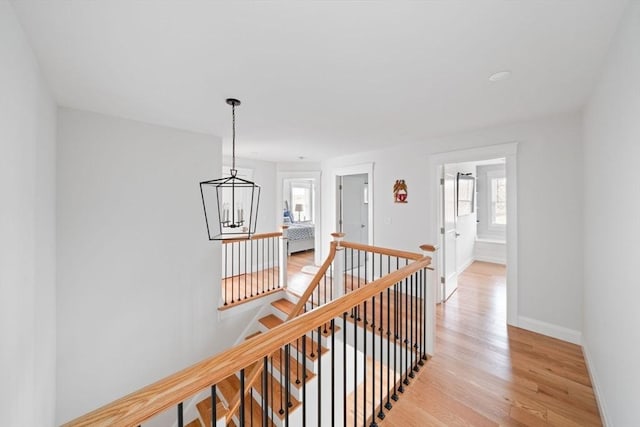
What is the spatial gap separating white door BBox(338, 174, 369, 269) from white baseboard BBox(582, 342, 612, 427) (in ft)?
11.2

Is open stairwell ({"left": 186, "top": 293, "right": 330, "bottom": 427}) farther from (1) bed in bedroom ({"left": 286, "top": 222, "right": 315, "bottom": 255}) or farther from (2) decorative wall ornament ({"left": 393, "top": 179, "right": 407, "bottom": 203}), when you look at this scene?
(1) bed in bedroom ({"left": 286, "top": 222, "right": 315, "bottom": 255})

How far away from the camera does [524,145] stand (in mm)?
2900

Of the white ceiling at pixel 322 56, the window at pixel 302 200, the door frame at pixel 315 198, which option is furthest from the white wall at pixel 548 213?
the window at pixel 302 200

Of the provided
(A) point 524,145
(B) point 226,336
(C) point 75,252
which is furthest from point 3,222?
(A) point 524,145

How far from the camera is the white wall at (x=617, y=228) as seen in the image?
123 cm

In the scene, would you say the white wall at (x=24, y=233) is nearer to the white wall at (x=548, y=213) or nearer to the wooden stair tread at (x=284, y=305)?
the wooden stair tread at (x=284, y=305)

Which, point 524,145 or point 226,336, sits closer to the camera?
point 524,145

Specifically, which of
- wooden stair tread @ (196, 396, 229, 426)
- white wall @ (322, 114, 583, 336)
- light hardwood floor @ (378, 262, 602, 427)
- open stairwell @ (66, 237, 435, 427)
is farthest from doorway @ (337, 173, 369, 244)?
wooden stair tread @ (196, 396, 229, 426)

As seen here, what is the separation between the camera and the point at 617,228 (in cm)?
149

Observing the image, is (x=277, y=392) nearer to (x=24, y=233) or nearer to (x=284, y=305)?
(x=284, y=305)

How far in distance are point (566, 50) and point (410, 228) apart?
267 cm

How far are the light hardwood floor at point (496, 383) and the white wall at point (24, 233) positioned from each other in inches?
83.8

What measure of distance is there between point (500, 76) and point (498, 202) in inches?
213

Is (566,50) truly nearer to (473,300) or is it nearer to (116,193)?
(473,300)
